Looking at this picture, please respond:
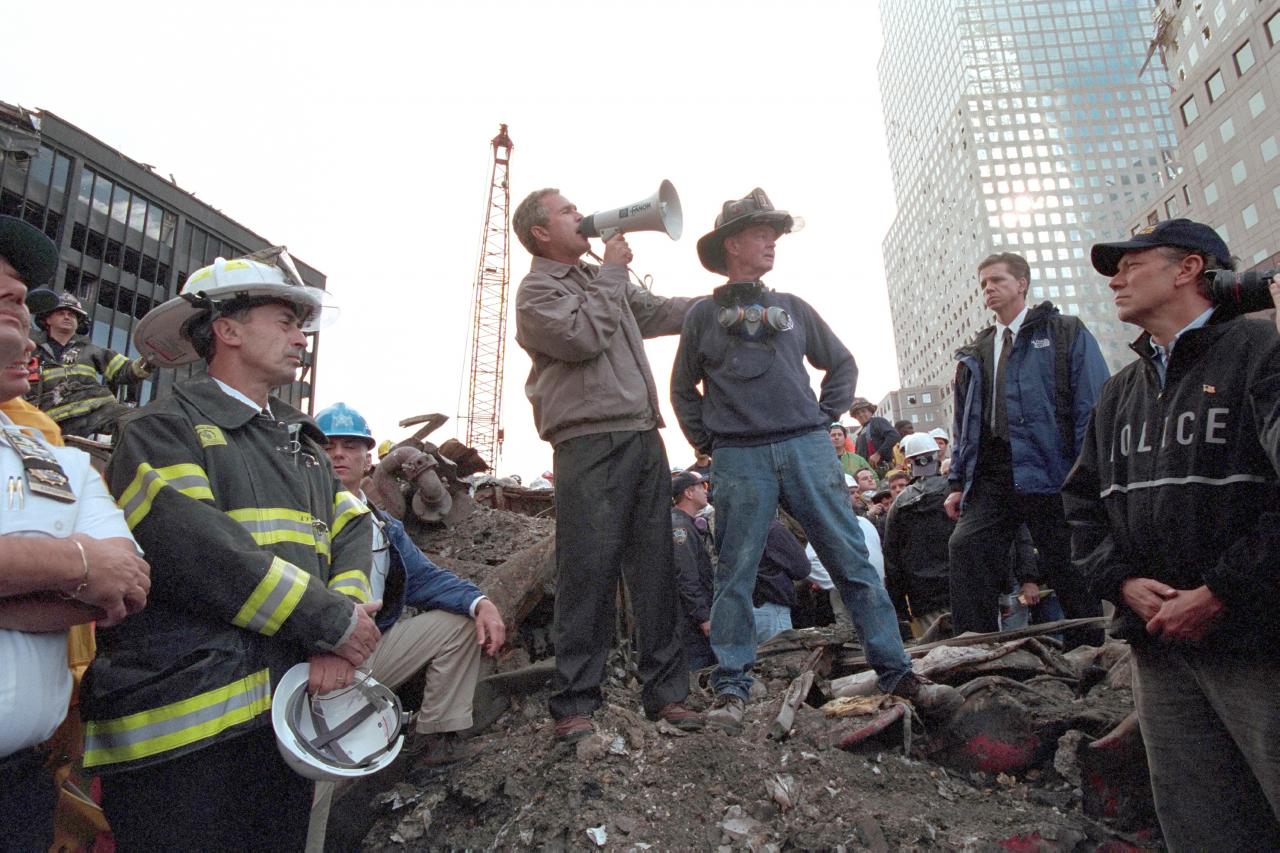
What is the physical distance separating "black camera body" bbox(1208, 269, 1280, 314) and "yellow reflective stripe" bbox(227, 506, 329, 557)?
9.59 ft

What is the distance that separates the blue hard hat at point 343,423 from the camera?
419 centimetres

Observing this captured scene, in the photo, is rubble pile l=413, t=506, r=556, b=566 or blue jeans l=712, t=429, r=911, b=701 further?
rubble pile l=413, t=506, r=556, b=566

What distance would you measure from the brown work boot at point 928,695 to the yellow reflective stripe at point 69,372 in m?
5.78

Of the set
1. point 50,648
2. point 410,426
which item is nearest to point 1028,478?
point 50,648

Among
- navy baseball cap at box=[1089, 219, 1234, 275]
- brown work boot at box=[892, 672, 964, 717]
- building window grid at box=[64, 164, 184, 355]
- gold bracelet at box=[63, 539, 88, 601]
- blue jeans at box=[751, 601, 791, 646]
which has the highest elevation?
building window grid at box=[64, 164, 184, 355]

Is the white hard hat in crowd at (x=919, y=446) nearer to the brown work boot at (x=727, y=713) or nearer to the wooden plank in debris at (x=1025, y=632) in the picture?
the wooden plank in debris at (x=1025, y=632)

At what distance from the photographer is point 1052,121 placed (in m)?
106

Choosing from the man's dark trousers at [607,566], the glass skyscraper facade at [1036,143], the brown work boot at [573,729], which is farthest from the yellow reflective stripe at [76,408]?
the glass skyscraper facade at [1036,143]

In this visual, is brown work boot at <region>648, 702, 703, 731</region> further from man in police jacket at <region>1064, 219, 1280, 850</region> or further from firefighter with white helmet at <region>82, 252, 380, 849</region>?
man in police jacket at <region>1064, 219, 1280, 850</region>

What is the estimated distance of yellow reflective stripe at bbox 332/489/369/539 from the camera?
247 centimetres

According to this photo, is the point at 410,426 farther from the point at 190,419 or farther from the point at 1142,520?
the point at 1142,520

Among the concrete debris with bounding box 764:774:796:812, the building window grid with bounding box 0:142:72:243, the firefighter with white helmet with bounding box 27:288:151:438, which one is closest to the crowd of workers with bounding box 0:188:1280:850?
the concrete debris with bounding box 764:774:796:812

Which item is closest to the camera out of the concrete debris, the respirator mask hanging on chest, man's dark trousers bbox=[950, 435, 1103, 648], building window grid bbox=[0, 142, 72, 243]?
the concrete debris

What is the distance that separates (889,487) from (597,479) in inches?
235
